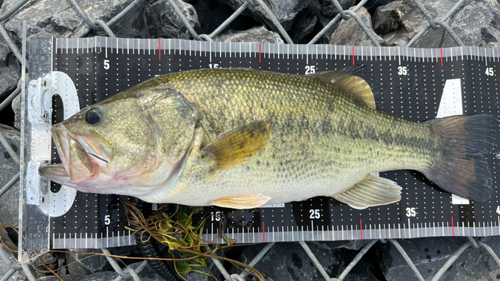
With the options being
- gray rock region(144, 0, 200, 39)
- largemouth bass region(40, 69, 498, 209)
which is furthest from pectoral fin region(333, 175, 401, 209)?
gray rock region(144, 0, 200, 39)

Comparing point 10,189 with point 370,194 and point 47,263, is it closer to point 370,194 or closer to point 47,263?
point 47,263

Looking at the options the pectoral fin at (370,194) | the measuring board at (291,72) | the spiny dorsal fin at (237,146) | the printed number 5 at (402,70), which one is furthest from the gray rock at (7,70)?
the printed number 5 at (402,70)

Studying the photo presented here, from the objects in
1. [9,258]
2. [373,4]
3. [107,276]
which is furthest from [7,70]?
[373,4]

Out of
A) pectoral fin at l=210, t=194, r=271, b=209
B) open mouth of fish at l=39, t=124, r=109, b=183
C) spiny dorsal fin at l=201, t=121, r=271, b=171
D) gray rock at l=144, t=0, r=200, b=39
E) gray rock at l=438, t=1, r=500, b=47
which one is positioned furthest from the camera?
gray rock at l=438, t=1, r=500, b=47

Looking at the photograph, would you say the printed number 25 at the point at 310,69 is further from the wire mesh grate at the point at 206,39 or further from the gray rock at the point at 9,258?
the gray rock at the point at 9,258

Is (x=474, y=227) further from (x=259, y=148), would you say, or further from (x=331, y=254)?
(x=259, y=148)

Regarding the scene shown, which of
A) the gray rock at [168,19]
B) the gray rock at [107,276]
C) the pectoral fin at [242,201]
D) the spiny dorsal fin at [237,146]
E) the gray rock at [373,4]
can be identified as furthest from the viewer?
the gray rock at [373,4]

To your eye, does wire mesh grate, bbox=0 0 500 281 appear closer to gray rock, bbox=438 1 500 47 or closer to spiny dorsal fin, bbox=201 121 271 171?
gray rock, bbox=438 1 500 47

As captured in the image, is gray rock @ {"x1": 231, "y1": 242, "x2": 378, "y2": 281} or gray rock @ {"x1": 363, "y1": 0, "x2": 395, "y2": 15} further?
gray rock @ {"x1": 363, "y1": 0, "x2": 395, "y2": 15}

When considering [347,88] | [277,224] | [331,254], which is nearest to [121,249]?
[277,224]

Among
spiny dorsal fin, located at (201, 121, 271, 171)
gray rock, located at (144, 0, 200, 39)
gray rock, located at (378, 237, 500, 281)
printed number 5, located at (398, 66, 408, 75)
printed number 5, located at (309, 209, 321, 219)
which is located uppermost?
gray rock, located at (144, 0, 200, 39)
